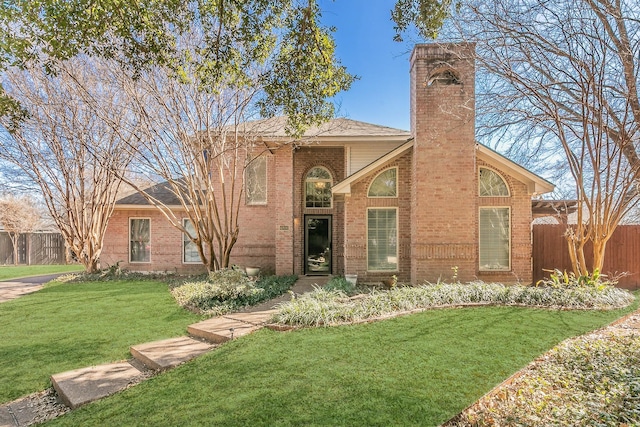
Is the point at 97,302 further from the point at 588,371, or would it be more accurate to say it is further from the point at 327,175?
Result: the point at 588,371

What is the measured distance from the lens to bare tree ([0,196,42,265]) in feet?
70.4

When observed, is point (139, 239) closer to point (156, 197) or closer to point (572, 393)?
point (156, 197)

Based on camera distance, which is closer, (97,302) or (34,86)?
(97,302)

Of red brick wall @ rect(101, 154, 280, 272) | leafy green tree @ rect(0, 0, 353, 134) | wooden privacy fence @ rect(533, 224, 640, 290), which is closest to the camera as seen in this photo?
leafy green tree @ rect(0, 0, 353, 134)

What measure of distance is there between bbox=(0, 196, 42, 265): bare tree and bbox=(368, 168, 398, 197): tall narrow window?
22.0 m

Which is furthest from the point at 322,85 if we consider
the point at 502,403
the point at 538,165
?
the point at 538,165

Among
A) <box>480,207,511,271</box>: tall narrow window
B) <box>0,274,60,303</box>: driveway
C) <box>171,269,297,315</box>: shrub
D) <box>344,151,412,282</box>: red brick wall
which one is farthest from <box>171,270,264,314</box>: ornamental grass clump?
<box>480,207,511,271</box>: tall narrow window

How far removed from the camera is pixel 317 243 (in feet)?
45.1

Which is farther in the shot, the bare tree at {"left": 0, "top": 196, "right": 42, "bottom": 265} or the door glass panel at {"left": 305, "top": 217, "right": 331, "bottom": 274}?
the bare tree at {"left": 0, "top": 196, "right": 42, "bottom": 265}

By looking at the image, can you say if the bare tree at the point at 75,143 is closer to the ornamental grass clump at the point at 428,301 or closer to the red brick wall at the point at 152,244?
the red brick wall at the point at 152,244

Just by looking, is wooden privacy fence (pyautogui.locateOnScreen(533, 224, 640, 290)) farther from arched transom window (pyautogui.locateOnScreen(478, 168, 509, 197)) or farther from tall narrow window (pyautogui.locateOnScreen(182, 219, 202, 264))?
tall narrow window (pyautogui.locateOnScreen(182, 219, 202, 264))

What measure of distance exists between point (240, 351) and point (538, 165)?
40.1ft

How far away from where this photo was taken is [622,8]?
7.14 metres

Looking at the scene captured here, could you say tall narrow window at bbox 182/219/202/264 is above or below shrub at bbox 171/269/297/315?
above
